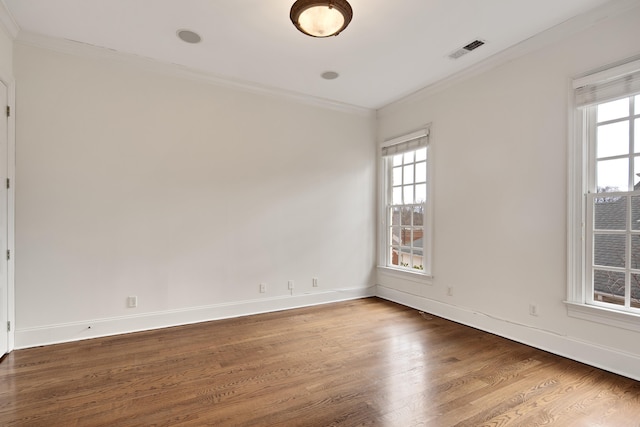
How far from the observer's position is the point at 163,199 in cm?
359

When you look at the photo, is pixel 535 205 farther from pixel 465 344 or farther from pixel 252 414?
pixel 252 414

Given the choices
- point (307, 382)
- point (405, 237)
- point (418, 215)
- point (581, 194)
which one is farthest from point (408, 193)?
point (307, 382)

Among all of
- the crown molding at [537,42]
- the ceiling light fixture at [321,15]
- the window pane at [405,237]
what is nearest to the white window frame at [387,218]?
the window pane at [405,237]

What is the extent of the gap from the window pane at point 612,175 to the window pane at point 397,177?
2.41 meters

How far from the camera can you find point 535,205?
306cm

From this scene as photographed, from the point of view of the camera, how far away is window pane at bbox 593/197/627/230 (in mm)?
2553

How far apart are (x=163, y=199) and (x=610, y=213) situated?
4274mm

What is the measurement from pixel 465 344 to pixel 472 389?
0.88m

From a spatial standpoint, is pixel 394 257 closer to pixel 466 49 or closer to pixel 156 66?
pixel 466 49

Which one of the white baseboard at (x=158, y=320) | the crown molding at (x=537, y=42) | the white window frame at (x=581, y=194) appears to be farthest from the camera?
the white baseboard at (x=158, y=320)

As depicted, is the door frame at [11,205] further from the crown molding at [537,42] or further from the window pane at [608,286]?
the window pane at [608,286]

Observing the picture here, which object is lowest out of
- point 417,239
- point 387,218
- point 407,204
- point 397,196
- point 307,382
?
point 307,382

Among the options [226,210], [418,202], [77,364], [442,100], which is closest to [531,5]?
[442,100]

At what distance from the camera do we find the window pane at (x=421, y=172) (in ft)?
14.2
